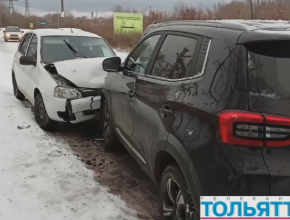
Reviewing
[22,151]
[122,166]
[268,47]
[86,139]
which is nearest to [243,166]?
[268,47]

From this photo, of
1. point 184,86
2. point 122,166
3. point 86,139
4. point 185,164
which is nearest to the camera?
point 185,164

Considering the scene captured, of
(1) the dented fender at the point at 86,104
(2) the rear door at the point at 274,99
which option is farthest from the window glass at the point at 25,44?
(2) the rear door at the point at 274,99

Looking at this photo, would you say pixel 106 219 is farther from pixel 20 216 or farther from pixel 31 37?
pixel 31 37

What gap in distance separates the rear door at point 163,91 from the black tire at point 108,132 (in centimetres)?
124

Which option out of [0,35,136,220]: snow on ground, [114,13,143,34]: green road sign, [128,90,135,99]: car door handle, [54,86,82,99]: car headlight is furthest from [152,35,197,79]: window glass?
[114,13,143,34]: green road sign

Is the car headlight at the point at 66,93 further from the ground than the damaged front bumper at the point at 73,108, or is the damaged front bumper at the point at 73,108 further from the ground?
the car headlight at the point at 66,93

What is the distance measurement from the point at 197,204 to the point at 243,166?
0.45 meters

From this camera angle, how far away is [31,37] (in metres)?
7.44

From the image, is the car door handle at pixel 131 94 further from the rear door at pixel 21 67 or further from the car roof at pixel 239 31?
the rear door at pixel 21 67

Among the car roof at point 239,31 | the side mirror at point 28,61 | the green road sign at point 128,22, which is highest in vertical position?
the green road sign at point 128,22

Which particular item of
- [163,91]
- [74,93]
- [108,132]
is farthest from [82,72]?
[163,91]

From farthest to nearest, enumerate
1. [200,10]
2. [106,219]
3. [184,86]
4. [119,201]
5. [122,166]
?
[200,10], [122,166], [119,201], [106,219], [184,86]

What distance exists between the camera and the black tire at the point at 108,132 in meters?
4.98

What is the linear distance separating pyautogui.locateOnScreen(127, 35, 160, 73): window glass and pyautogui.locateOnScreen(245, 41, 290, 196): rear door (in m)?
1.56
